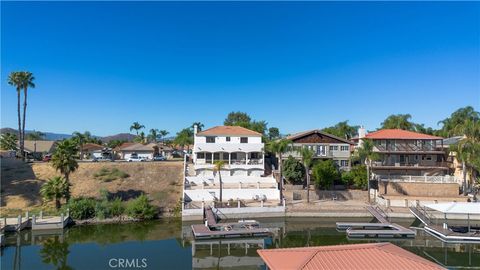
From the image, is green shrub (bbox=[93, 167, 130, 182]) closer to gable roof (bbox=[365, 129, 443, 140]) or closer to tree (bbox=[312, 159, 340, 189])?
tree (bbox=[312, 159, 340, 189])

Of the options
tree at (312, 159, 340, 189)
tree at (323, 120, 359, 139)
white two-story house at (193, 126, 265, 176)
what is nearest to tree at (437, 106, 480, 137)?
tree at (323, 120, 359, 139)

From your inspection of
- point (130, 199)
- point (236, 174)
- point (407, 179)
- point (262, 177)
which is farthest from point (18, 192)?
point (407, 179)

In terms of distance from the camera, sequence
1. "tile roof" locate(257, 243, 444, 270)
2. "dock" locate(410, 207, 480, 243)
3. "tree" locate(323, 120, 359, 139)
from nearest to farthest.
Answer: "tile roof" locate(257, 243, 444, 270), "dock" locate(410, 207, 480, 243), "tree" locate(323, 120, 359, 139)

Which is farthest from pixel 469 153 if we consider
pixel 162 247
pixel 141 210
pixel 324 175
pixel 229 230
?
pixel 141 210

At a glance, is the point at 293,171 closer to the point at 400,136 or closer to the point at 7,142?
the point at 400,136

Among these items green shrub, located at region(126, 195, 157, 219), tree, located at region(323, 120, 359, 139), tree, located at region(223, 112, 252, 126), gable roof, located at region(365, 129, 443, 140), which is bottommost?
green shrub, located at region(126, 195, 157, 219)

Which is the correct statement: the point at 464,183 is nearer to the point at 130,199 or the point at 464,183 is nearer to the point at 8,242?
the point at 130,199
